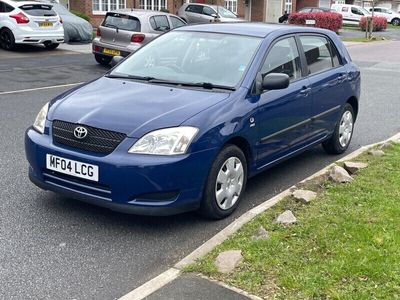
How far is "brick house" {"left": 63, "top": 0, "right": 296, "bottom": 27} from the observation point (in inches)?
1115

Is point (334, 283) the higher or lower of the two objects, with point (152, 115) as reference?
lower

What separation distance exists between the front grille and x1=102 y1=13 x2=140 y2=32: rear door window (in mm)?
10710

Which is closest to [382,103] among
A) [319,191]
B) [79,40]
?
[319,191]

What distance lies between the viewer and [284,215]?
4.55 meters

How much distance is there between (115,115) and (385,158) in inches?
143

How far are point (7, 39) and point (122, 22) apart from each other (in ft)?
16.9

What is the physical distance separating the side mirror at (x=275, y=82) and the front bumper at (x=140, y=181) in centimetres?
99

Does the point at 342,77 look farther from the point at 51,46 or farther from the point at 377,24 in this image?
the point at 377,24

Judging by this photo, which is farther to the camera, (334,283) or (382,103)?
(382,103)

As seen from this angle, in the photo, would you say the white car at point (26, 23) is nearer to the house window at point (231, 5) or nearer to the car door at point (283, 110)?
the car door at point (283, 110)

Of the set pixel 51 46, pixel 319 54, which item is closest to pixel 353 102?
pixel 319 54

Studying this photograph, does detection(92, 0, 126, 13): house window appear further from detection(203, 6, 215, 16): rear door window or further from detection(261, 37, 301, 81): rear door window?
detection(261, 37, 301, 81): rear door window

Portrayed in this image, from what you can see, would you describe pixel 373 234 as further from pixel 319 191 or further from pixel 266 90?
pixel 266 90

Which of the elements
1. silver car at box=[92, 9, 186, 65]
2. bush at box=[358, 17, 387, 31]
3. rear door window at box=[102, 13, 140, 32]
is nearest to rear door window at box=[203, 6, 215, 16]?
silver car at box=[92, 9, 186, 65]
